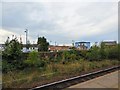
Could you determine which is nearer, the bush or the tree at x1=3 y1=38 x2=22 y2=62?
the tree at x1=3 y1=38 x2=22 y2=62

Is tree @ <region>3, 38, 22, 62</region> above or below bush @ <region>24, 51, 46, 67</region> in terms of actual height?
above

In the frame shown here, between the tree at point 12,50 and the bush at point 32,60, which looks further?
the bush at point 32,60

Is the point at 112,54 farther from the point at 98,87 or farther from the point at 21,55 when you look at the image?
the point at 98,87

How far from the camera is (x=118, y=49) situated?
3036 centimetres

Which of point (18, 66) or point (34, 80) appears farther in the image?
point (18, 66)

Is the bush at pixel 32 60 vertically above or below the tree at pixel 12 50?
below

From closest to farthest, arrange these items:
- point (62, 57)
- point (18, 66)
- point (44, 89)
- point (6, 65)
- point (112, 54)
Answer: point (44, 89)
point (6, 65)
point (18, 66)
point (62, 57)
point (112, 54)

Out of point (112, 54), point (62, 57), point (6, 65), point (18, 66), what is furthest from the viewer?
point (112, 54)

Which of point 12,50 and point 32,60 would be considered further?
point 32,60

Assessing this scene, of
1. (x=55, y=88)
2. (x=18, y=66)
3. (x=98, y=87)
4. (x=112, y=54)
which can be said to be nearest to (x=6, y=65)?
(x=18, y=66)

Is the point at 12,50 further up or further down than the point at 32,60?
further up

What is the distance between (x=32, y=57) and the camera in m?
16.3

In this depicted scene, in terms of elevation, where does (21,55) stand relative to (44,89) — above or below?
above

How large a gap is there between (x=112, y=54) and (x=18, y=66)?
17.3m
